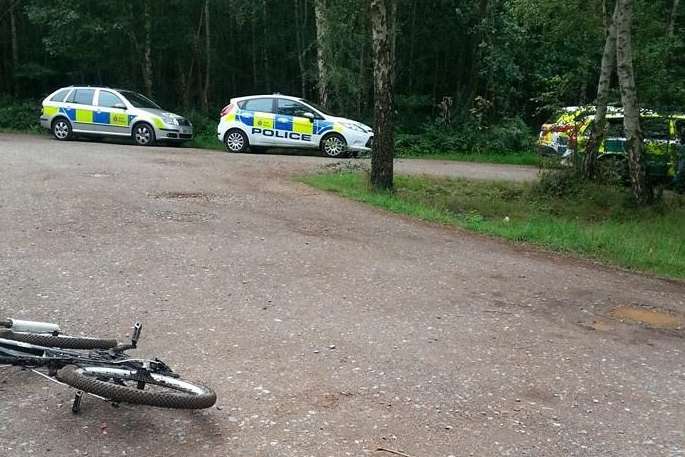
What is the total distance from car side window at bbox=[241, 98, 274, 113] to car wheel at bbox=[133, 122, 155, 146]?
2.87 metres

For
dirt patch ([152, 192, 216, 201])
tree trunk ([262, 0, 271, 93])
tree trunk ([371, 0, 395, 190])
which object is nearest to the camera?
dirt patch ([152, 192, 216, 201])

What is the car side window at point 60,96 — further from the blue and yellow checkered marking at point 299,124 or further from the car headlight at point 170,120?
the blue and yellow checkered marking at point 299,124

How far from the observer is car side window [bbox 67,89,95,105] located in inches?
748

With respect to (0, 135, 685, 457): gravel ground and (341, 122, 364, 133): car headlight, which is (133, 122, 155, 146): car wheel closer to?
(341, 122, 364, 133): car headlight

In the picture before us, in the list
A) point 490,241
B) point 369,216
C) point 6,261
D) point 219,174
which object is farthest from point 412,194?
point 6,261

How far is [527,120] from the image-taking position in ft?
86.9

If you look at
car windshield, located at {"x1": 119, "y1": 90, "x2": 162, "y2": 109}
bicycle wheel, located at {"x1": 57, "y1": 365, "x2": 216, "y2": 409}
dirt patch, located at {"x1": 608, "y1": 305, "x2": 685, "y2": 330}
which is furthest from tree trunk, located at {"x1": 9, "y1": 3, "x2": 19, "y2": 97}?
bicycle wheel, located at {"x1": 57, "y1": 365, "x2": 216, "y2": 409}

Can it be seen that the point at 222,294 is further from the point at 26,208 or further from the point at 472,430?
the point at 26,208

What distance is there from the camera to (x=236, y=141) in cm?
1866

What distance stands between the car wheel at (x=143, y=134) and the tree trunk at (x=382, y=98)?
896cm

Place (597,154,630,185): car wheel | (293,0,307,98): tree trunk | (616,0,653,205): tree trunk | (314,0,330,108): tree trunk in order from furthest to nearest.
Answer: (293,0,307,98): tree trunk
(314,0,330,108): tree trunk
(597,154,630,185): car wheel
(616,0,653,205): tree trunk

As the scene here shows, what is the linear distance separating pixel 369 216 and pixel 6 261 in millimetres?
5366

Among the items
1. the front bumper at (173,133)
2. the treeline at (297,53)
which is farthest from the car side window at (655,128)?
the front bumper at (173,133)

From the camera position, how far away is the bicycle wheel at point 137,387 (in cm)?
353
